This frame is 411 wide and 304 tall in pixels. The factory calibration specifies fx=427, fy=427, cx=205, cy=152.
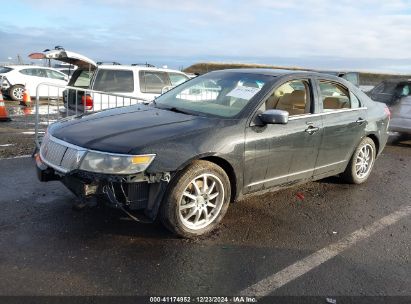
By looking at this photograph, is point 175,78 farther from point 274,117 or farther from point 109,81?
point 274,117

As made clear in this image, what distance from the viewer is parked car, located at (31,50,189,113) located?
9.08 meters

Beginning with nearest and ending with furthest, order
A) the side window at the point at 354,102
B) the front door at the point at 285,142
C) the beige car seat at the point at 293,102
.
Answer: the front door at the point at 285,142 < the beige car seat at the point at 293,102 < the side window at the point at 354,102

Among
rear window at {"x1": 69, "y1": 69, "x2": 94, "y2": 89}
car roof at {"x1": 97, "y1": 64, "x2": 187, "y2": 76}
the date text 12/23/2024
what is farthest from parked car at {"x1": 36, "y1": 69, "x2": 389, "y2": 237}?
rear window at {"x1": 69, "y1": 69, "x2": 94, "y2": 89}

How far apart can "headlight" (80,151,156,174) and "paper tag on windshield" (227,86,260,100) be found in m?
1.52

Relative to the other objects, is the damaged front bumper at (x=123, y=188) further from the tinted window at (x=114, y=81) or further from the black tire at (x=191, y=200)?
the tinted window at (x=114, y=81)

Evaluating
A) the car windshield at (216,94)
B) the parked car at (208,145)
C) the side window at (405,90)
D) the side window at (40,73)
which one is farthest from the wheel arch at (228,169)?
the side window at (40,73)

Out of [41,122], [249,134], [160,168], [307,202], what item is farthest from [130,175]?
[41,122]

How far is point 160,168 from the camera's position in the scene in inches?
147

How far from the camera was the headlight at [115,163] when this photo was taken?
11.9 ft

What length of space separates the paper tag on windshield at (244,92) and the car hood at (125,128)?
1.99 ft

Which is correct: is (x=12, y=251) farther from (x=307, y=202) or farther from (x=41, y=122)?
(x=41, y=122)

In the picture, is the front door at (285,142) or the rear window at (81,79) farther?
the rear window at (81,79)

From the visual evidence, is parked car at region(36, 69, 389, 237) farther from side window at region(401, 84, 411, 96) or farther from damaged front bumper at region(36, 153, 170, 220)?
side window at region(401, 84, 411, 96)

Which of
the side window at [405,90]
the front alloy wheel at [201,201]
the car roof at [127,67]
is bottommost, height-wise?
the front alloy wheel at [201,201]
